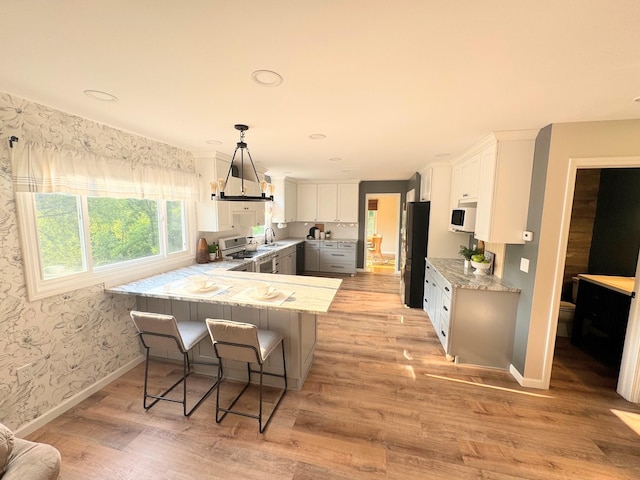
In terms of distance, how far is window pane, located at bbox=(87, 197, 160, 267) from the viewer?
7.86ft

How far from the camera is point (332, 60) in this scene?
1.33 m

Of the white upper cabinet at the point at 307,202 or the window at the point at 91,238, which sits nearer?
the window at the point at 91,238

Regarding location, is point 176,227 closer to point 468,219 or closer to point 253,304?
point 253,304

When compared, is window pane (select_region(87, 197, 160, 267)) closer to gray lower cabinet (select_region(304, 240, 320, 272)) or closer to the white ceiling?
the white ceiling

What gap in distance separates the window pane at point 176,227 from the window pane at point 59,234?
102cm

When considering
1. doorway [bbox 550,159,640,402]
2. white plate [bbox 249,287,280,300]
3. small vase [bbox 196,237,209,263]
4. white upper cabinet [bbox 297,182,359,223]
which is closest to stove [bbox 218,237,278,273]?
small vase [bbox 196,237,209,263]

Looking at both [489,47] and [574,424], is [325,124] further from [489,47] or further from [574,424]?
[574,424]

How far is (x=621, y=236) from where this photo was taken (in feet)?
10.1

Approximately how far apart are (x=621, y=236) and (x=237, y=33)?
4.50 m

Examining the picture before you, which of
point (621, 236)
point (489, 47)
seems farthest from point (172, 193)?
point (621, 236)

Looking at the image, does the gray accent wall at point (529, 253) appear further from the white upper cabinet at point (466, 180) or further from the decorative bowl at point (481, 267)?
the white upper cabinet at point (466, 180)

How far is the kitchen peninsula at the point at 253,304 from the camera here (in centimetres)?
218

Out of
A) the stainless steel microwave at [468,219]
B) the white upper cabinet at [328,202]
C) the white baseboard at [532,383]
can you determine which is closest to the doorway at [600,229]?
the white baseboard at [532,383]

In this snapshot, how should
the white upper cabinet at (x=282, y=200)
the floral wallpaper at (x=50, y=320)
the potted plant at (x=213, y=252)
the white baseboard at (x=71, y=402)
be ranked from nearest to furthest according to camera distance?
the floral wallpaper at (x=50, y=320), the white baseboard at (x=71, y=402), the potted plant at (x=213, y=252), the white upper cabinet at (x=282, y=200)
